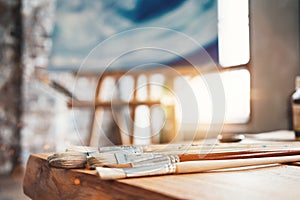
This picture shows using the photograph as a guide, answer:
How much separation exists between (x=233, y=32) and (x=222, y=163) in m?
2.01

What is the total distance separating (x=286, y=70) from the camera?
2.26m

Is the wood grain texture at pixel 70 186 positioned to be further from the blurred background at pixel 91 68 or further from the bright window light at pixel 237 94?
the bright window light at pixel 237 94

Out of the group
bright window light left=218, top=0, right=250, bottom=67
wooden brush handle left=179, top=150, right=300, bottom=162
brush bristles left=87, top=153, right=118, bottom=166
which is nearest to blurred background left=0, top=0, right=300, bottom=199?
bright window light left=218, top=0, right=250, bottom=67

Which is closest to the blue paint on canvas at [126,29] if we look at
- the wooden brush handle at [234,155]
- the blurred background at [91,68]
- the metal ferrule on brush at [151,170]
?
the blurred background at [91,68]

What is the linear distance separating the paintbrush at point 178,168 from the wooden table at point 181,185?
0.01 metres

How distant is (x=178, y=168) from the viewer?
0.55 meters

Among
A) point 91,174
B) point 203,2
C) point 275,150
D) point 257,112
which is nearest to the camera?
point 91,174

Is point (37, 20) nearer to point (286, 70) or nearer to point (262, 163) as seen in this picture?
point (286, 70)

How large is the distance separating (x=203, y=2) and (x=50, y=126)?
4.79ft

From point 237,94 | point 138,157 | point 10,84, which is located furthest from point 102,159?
Answer: point 10,84

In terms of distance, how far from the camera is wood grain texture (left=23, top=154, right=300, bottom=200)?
Answer: 0.43 m

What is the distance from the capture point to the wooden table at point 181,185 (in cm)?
43

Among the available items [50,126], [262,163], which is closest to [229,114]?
Result: [50,126]

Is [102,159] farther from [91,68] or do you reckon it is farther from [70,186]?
[91,68]
